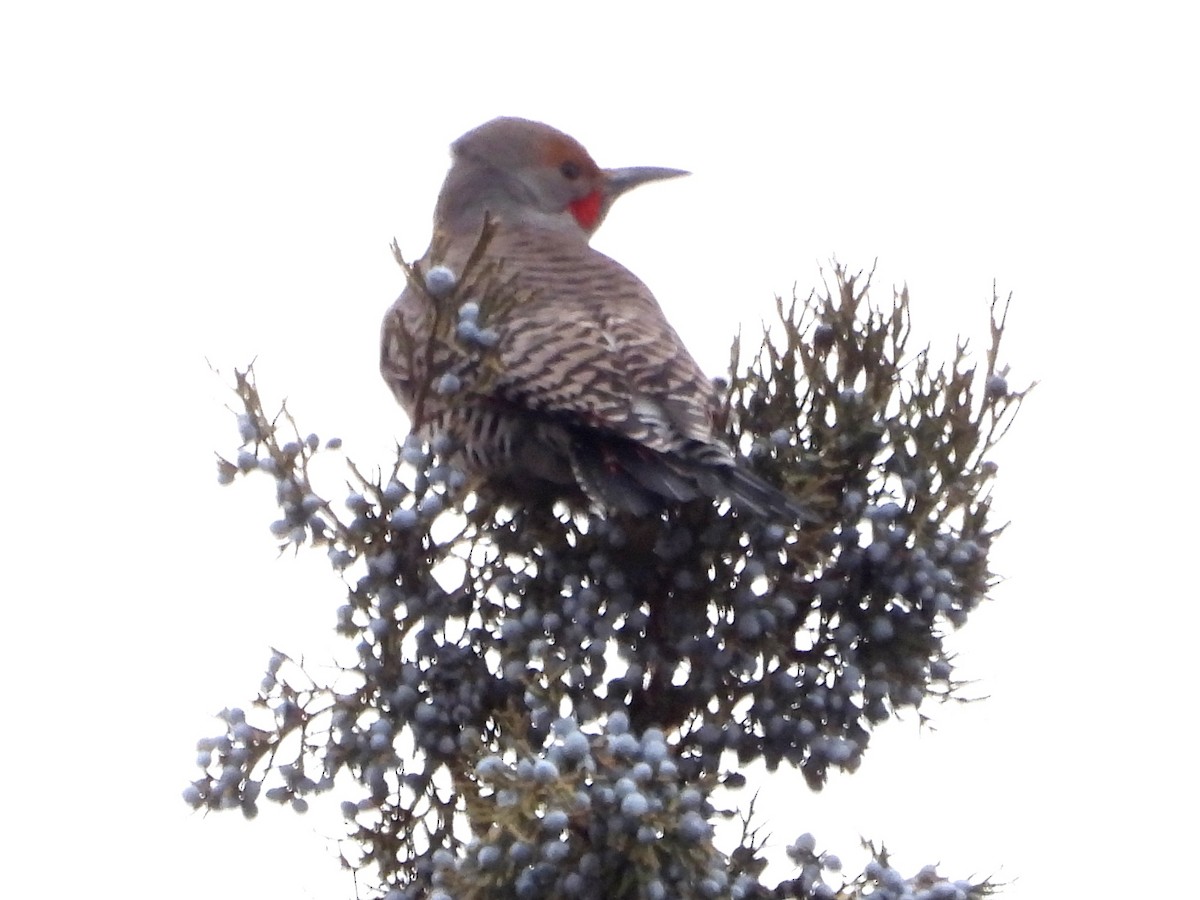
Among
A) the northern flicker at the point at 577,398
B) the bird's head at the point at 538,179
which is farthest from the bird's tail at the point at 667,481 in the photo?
the bird's head at the point at 538,179

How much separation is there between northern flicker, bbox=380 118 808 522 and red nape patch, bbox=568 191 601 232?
2.18 ft

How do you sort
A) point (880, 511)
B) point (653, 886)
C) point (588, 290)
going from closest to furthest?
point (653, 886)
point (880, 511)
point (588, 290)

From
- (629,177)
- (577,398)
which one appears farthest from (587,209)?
(577,398)

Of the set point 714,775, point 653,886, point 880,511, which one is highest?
point 880,511

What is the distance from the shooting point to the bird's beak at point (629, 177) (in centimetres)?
510

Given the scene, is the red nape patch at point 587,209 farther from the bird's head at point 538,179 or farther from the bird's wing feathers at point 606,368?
the bird's wing feathers at point 606,368

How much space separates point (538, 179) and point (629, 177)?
0.91 ft

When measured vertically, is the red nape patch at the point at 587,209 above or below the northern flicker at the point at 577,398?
above

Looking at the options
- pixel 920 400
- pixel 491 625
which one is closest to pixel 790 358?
pixel 920 400

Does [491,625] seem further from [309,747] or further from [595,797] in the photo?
[595,797]

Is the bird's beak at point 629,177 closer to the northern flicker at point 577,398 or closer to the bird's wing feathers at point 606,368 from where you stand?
the northern flicker at point 577,398

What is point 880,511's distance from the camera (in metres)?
3.11

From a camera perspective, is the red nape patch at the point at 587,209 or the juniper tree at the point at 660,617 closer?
the juniper tree at the point at 660,617

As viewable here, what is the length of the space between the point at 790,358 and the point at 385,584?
0.92 metres
